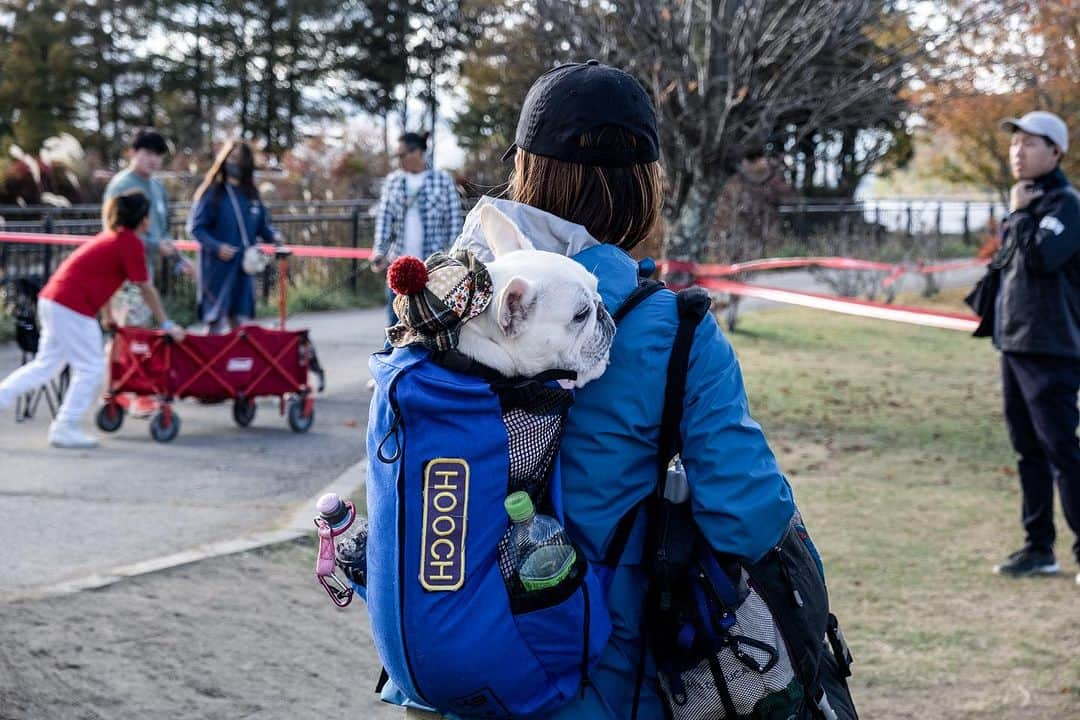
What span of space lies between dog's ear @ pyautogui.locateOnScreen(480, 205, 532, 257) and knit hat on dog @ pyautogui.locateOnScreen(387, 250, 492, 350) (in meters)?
0.17

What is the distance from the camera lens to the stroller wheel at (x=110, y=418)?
862cm

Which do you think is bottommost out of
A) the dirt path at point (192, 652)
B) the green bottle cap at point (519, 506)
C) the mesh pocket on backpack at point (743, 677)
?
the dirt path at point (192, 652)

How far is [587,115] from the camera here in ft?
6.85

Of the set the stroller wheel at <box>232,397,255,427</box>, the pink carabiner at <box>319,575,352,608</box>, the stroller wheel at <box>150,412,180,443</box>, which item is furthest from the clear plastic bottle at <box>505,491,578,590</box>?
the stroller wheel at <box>232,397,255,427</box>

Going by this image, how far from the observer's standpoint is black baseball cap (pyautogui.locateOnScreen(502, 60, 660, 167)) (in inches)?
82.4

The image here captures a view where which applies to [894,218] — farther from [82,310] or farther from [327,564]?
[327,564]

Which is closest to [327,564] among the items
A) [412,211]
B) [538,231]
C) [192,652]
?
[538,231]

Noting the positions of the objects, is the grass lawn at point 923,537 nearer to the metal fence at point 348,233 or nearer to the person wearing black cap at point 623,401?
the person wearing black cap at point 623,401

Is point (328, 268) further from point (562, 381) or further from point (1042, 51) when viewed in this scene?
point (562, 381)

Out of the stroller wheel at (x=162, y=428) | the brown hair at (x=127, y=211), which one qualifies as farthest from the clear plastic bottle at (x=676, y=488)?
the stroller wheel at (x=162, y=428)

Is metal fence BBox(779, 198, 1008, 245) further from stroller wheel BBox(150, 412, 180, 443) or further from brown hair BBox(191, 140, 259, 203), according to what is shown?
stroller wheel BBox(150, 412, 180, 443)

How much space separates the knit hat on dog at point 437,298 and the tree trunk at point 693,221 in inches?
325

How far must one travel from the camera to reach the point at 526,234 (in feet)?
7.00

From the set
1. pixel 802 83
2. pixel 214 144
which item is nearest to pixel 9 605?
pixel 802 83
